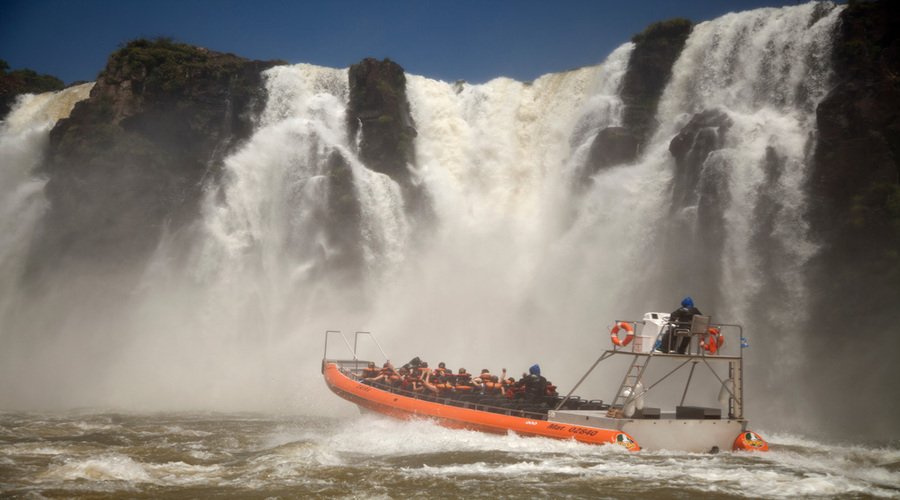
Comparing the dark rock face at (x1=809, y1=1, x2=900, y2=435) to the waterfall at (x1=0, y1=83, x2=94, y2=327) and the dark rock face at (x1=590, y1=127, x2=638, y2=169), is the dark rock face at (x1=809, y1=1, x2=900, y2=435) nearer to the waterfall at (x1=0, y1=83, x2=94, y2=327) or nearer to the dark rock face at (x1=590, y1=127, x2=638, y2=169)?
the dark rock face at (x1=590, y1=127, x2=638, y2=169)

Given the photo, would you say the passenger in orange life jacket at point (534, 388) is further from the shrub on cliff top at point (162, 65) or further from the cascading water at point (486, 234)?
the shrub on cliff top at point (162, 65)

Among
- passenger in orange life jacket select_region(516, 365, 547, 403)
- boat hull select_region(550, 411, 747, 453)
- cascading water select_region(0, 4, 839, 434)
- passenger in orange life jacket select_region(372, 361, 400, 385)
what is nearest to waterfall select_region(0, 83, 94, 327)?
cascading water select_region(0, 4, 839, 434)

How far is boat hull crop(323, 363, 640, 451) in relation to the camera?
1334 cm

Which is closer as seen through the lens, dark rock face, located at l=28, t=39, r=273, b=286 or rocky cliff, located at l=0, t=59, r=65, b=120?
dark rock face, located at l=28, t=39, r=273, b=286

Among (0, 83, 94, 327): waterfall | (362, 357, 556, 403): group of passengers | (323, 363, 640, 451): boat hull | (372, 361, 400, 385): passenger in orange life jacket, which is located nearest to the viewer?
(323, 363, 640, 451): boat hull

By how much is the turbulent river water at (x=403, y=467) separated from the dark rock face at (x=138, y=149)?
16.9 m

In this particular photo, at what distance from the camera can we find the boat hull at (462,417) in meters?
13.3

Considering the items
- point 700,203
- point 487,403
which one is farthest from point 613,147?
point 487,403

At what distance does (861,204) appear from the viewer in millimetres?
20266

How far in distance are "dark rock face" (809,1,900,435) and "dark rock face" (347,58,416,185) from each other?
1766 cm

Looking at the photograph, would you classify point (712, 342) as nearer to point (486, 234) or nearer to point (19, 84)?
point (486, 234)

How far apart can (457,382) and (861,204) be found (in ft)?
42.4

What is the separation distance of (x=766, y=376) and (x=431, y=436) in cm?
1168

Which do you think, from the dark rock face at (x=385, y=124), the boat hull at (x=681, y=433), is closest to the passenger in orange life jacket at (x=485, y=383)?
the boat hull at (x=681, y=433)
